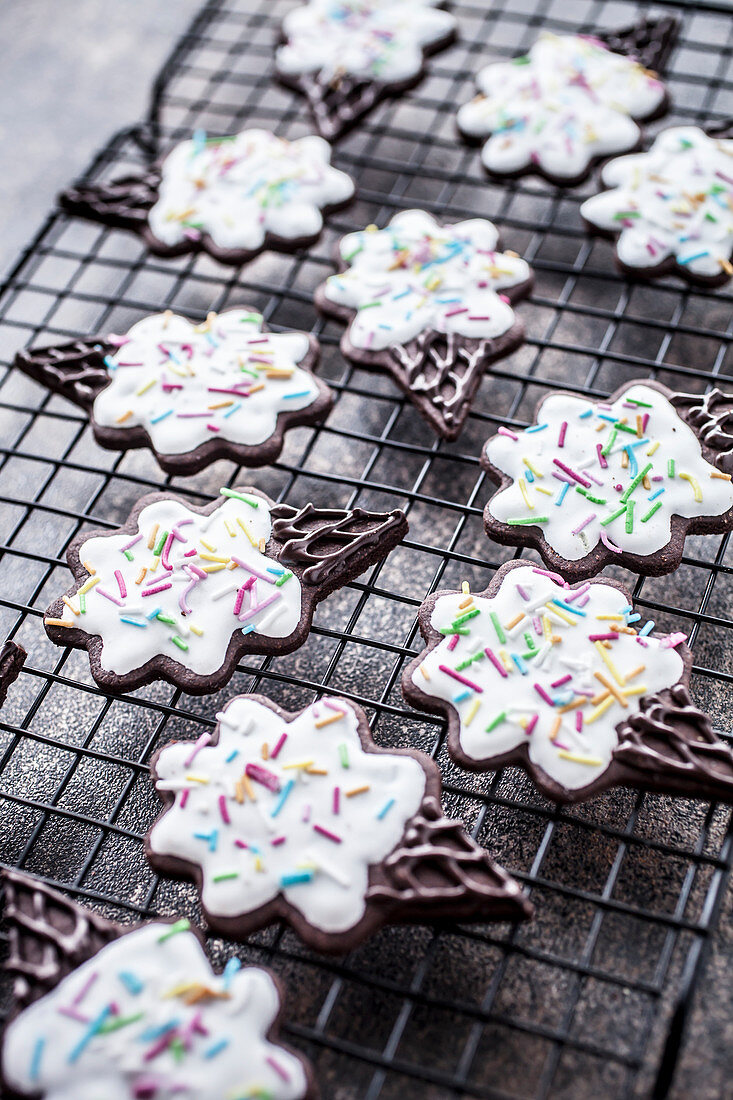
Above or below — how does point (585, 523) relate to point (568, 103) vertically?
below

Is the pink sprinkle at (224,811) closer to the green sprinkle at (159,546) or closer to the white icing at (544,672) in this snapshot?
the white icing at (544,672)

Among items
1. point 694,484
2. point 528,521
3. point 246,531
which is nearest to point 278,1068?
point 246,531

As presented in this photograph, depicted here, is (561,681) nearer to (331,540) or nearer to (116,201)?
(331,540)

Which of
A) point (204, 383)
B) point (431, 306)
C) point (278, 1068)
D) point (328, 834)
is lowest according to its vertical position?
point (278, 1068)

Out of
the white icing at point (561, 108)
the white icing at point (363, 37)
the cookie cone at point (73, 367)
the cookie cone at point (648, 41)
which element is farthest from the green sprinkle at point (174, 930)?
the cookie cone at point (648, 41)

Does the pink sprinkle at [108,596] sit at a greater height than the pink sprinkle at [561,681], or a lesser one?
lesser

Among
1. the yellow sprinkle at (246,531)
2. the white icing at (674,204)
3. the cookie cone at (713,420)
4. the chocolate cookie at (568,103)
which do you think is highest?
the chocolate cookie at (568,103)

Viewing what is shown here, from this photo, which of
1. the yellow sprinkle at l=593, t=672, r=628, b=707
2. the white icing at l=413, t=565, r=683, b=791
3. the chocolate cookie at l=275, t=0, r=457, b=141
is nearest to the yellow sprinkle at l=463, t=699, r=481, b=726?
the white icing at l=413, t=565, r=683, b=791
